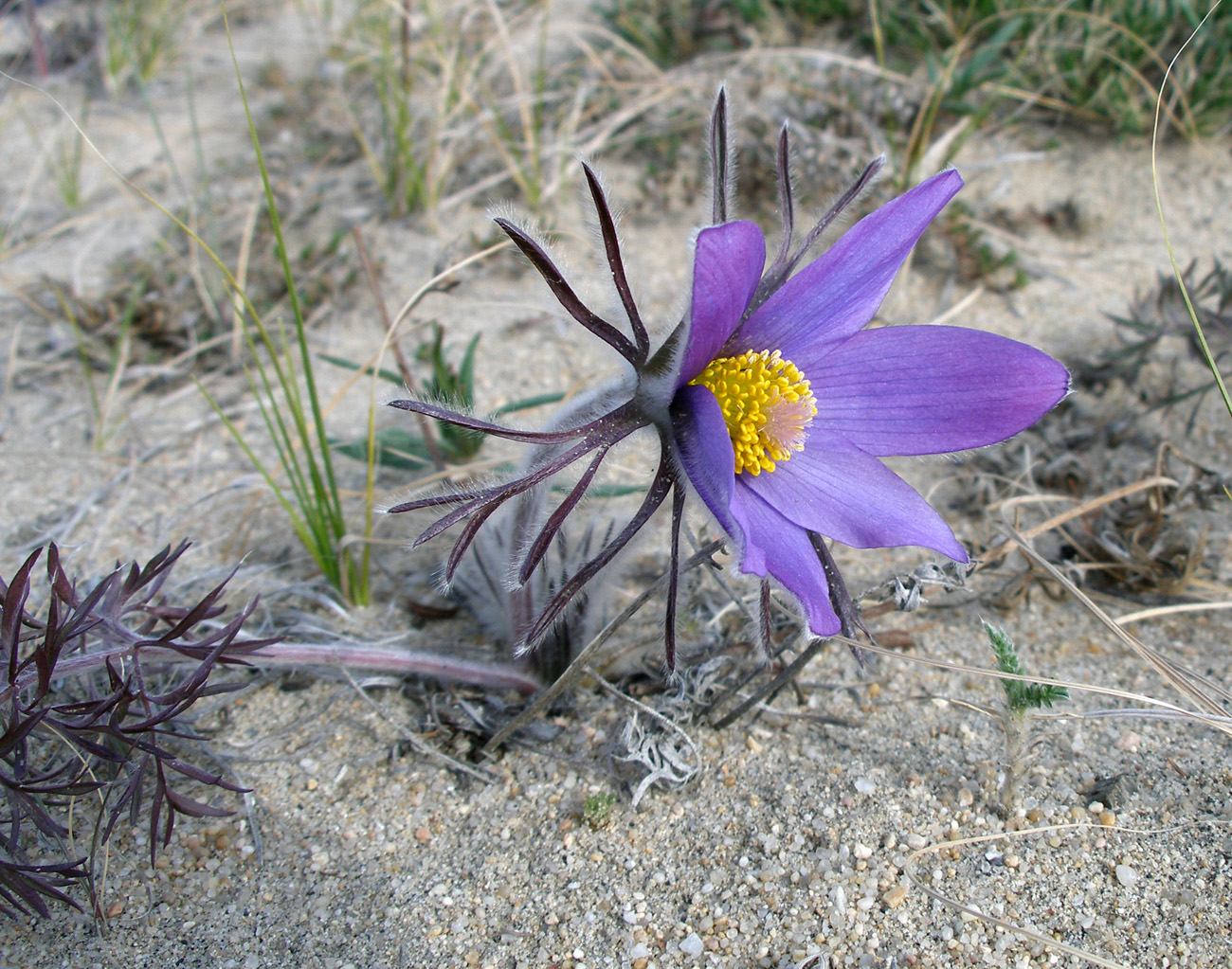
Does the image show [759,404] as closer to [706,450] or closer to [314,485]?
[706,450]

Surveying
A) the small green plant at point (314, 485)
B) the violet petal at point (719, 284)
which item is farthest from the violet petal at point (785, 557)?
the small green plant at point (314, 485)

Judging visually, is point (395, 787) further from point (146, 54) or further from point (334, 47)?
point (146, 54)

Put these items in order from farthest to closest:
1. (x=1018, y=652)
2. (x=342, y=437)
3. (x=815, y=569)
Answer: (x=342, y=437)
(x=1018, y=652)
(x=815, y=569)

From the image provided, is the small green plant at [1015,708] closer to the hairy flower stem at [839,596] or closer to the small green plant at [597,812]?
the hairy flower stem at [839,596]

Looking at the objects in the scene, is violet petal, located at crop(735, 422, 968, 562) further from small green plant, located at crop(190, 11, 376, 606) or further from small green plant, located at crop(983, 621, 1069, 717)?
small green plant, located at crop(190, 11, 376, 606)

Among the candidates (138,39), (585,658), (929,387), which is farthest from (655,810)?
(138,39)

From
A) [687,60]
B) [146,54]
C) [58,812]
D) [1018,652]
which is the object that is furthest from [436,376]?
[146,54]
